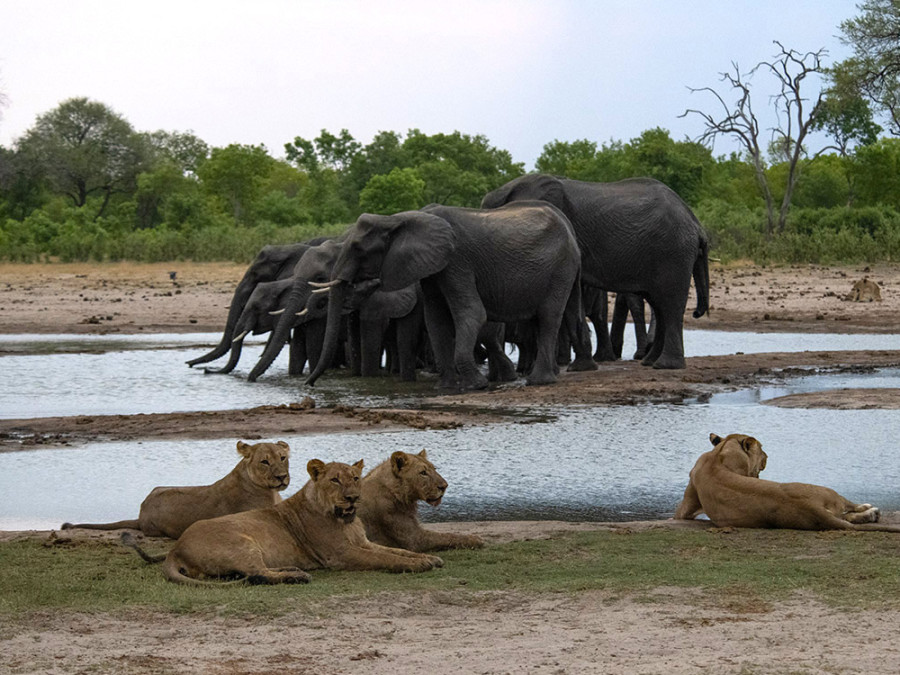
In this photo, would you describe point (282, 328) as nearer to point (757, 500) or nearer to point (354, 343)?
point (354, 343)

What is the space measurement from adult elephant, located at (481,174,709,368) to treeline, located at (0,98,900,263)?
1871 centimetres

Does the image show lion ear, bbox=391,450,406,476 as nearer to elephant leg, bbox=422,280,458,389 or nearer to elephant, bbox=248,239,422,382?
elephant leg, bbox=422,280,458,389

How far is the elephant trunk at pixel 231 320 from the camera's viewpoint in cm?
1891

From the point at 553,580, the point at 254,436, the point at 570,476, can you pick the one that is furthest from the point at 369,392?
the point at 553,580

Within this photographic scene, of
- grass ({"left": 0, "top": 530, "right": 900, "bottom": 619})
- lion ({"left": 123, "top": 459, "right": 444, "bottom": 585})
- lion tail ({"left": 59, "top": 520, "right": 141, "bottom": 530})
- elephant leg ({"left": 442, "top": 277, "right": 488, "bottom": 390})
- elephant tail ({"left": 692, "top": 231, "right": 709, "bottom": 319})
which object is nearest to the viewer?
grass ({"left": 0, "top": 530, "right": 900, "bottom": 619})

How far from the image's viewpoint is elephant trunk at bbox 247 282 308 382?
57.6 ft

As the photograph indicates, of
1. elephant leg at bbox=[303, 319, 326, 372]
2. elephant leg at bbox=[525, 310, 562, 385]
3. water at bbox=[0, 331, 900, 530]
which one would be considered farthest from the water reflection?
elephant leg at bbox=[303, 319, 326, 372]

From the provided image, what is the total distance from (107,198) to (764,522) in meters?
62.0

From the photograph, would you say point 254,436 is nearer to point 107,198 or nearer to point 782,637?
point 782,637

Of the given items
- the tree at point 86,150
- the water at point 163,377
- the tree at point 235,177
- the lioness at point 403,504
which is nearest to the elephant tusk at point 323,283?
the water at point 163,377

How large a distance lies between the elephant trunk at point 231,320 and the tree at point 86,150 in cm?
4413

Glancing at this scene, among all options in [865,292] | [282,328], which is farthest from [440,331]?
[865,292]

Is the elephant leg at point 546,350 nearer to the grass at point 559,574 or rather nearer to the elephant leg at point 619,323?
the elephant leg at point 619,323

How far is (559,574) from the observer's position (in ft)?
21.7
